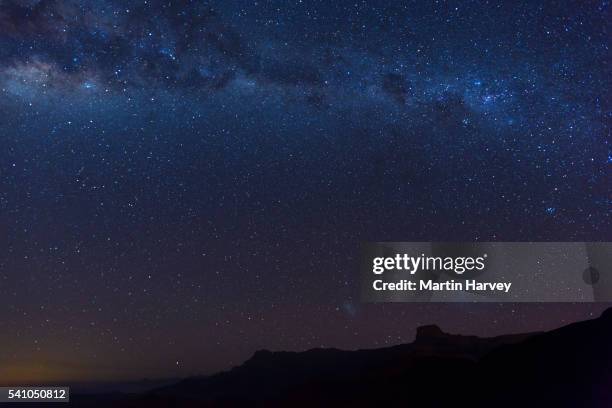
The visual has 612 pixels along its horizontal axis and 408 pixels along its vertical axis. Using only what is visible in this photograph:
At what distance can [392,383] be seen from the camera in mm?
51344

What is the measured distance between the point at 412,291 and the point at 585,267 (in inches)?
193

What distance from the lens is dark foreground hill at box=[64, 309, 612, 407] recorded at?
4356 centimetres

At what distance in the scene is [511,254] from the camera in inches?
649

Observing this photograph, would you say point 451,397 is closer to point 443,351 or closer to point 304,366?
point 443,351

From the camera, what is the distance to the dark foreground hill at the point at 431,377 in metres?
43.6

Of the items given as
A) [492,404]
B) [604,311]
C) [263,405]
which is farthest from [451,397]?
[263,405]

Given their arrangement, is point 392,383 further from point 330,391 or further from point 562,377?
point 562,377

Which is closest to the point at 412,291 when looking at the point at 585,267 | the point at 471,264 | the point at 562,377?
the point at 471,264

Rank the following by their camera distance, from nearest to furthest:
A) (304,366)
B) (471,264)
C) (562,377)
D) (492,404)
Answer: (471,264) < (562,377) < (492,404) < (304,366)

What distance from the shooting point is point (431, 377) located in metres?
51.6

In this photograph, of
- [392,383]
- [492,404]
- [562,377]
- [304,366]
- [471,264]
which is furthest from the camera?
[304,366]

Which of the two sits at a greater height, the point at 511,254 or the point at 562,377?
the point at 511,254

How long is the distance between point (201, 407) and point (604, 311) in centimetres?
3301

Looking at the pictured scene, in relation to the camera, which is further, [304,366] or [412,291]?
[304,366]
